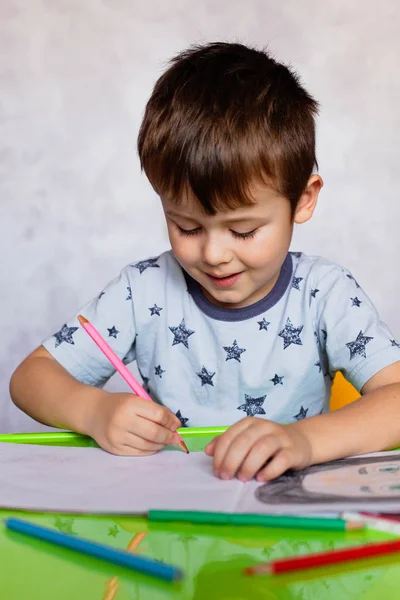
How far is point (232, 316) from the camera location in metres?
1.12

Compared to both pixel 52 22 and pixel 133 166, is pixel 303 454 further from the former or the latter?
pixel 52 22

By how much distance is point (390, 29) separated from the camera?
2301 millimetres

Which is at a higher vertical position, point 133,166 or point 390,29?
point 390,29

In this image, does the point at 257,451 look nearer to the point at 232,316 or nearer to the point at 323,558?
the point at 323,558

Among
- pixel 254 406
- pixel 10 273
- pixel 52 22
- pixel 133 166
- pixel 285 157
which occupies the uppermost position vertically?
pixel 52 22

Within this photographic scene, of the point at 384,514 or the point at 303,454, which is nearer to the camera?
the point at 384,514

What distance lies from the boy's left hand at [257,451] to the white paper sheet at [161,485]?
10 mm

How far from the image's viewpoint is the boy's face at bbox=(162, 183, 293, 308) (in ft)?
3.03

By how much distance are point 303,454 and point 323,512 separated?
5.5 inches

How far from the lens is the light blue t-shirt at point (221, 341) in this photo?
1.10 m

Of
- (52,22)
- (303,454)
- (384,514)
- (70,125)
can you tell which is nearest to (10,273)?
(70,125)

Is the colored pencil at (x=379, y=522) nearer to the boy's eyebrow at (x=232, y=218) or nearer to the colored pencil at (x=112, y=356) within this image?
the colored pencil at (x=112, y=356)

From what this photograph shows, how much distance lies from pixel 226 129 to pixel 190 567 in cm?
51

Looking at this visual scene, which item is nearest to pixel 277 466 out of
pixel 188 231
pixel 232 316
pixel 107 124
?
pixel 188 231
